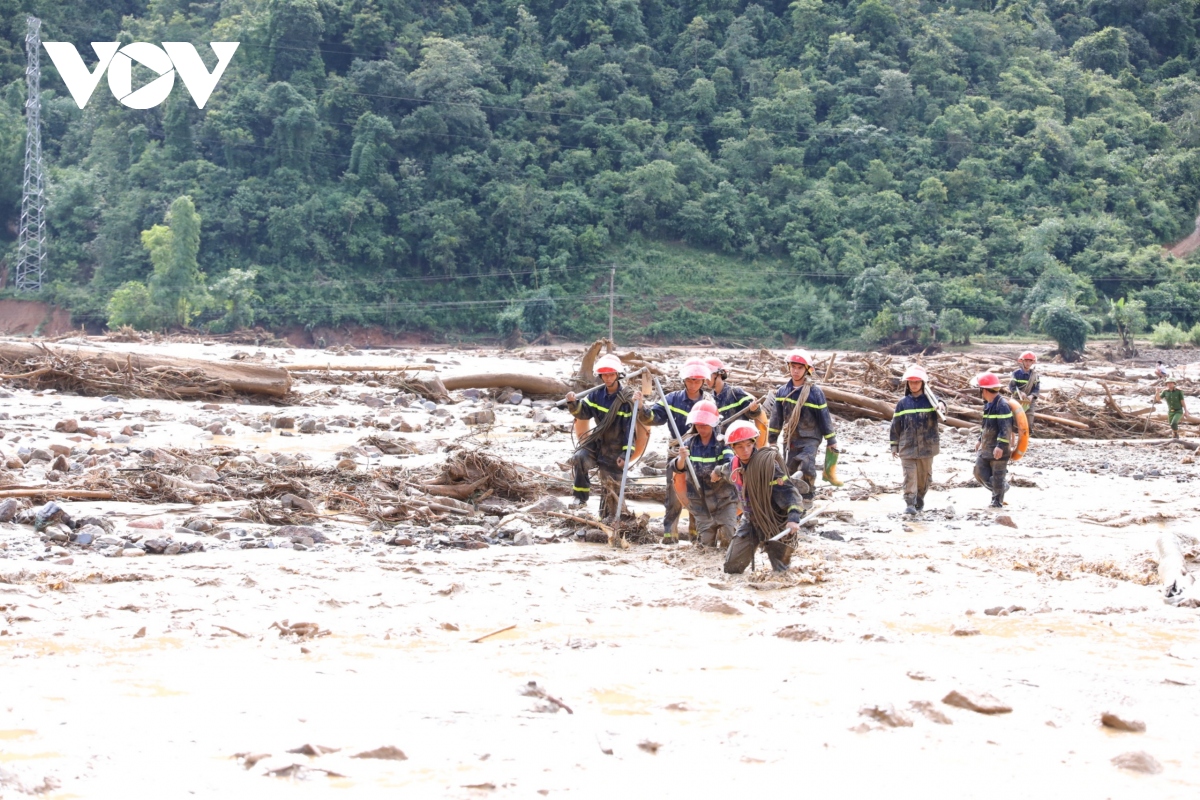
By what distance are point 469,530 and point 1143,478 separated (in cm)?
822

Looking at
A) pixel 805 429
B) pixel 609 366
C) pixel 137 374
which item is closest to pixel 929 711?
pixel 609 366

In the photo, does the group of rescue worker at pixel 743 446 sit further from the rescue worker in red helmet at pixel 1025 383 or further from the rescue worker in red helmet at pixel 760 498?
the rescue worker in red helmet at pixel 1025 383

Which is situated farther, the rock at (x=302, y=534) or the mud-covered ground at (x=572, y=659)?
the rock at (x=302, y=534)

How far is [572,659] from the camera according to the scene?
5539 mm

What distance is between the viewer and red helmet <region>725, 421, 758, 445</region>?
23.5 feet

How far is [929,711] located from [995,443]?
6.36 metres

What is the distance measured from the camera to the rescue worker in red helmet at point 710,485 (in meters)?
7.99

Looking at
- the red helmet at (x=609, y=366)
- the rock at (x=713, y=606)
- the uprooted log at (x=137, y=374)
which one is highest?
the red helmet at (x=609, y=366)

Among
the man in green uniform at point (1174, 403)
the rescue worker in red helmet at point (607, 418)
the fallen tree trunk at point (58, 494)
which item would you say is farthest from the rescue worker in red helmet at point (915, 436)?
the man in green uniform at point (1174, 403)

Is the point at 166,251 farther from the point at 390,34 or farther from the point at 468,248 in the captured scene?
the point at 390,34

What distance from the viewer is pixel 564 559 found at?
26.1 feet

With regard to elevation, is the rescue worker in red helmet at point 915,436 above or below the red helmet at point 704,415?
below

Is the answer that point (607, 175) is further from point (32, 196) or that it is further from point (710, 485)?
point (710, 485)

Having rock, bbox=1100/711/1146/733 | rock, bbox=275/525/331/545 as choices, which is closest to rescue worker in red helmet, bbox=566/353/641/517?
rock, bbox=275/525/331/545
